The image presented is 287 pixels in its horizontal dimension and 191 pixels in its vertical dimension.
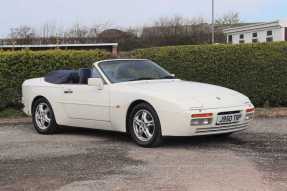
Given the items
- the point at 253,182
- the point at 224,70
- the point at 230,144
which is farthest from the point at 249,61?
the point at 253,182

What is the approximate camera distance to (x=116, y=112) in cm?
909

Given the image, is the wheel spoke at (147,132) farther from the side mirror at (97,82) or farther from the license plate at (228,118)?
the side mirror at (97,82)

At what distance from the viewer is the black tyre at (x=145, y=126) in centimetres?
845

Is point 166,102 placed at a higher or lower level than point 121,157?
higher

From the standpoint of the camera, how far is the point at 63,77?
10.6m

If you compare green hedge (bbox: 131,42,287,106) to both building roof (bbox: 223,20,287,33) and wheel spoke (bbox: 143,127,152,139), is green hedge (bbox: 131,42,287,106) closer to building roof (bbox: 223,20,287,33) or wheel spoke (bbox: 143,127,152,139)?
wheel spoke (bbox: 143,127,152,139)

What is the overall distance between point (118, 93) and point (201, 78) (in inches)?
209

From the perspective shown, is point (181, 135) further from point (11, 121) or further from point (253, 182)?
point (11, 121)

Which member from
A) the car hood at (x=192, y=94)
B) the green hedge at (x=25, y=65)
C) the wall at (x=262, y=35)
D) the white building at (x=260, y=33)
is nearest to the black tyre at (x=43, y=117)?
the car hood at (x=192, y=94)

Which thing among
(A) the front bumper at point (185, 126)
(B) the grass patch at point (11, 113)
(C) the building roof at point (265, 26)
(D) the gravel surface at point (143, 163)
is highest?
(C) the building roof at point (265, 26)

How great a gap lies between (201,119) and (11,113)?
663 centimetres

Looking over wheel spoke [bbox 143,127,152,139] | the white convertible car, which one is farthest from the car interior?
wheel spoke [bbox 143,127,152,139]

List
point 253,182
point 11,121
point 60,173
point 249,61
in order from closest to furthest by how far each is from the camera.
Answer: point 253,182 < point 60,173 < point 11,121 < point 249,61

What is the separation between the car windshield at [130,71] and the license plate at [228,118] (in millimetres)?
1725
